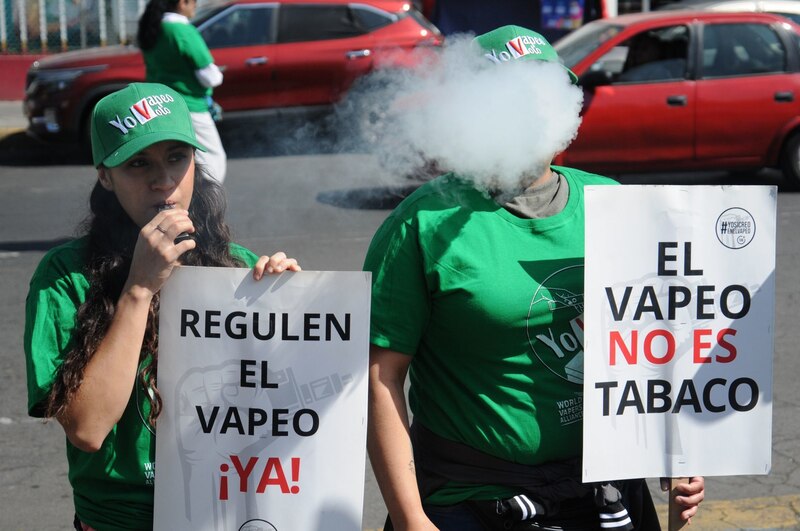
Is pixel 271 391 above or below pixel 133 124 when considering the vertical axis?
below

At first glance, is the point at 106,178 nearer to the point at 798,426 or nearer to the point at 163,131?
the point at 163,131

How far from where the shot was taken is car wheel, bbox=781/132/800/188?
10.3m

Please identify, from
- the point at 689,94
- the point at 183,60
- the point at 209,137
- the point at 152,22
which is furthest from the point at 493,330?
the point at 689,94

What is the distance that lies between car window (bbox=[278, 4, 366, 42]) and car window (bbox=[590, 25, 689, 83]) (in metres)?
3.76

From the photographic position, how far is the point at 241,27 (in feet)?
41.6

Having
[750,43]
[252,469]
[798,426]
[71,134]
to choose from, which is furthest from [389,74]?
[71,134]

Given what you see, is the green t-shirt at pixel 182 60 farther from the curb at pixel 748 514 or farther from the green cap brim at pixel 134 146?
the green cap brim at pixel 134 146

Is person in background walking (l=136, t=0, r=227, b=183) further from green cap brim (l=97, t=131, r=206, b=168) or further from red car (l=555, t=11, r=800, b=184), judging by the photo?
green cap brim (l=97, t=131, r=206, b=168)

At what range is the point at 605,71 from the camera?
994 cm

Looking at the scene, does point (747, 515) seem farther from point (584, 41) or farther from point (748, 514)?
point (584, 41)

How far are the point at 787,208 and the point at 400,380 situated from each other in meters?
7.99

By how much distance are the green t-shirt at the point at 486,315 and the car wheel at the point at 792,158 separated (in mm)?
8451

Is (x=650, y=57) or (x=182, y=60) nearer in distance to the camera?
(x=182, y=60)

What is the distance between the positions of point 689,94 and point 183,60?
4526 millimetres
